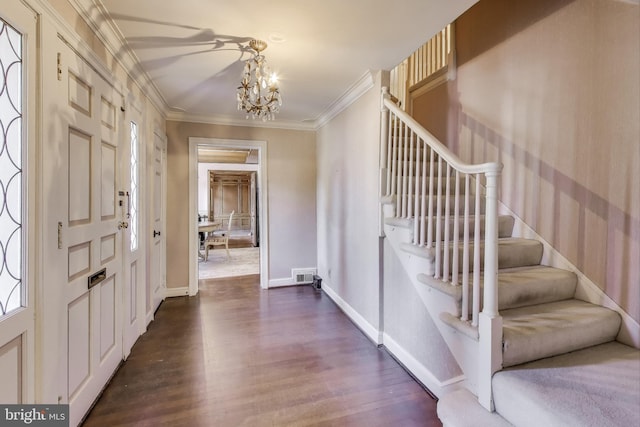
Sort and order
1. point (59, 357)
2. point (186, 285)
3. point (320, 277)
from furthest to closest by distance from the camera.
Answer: point (320, 277) < point (186, 285) < point (59, 357)

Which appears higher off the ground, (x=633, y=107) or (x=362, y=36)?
(x=362, y=36)

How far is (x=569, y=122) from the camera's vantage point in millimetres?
2023

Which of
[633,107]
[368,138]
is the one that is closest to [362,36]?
[368,138]

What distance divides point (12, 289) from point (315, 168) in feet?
11.9

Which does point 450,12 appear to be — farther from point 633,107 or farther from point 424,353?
point 424,353

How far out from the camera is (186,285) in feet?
13.2

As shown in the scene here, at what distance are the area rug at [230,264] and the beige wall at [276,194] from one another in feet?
3.66

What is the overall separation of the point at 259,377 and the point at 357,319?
1.27m

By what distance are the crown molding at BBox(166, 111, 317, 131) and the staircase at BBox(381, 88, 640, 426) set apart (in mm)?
2528

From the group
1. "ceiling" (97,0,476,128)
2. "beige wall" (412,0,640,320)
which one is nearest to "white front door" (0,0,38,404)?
"ceiling" (97,0,476,128)

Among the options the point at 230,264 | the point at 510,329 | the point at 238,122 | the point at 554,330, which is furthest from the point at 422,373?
the point at 230,264

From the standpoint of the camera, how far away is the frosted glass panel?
3.91 feet

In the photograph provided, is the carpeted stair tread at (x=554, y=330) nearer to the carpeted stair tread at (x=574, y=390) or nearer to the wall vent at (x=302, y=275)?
the carpeted stair tread at (x=574, y=390)

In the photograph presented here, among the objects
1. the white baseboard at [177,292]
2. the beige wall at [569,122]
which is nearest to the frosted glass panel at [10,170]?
the white baseboard at [177,292]
